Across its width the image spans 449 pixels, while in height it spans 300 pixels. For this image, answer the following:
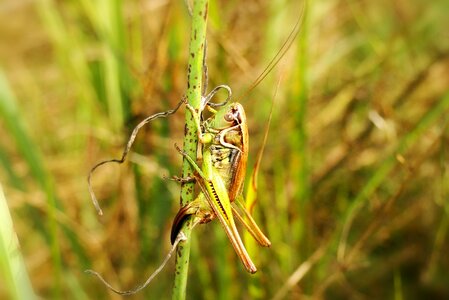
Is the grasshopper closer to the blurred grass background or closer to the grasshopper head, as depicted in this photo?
the grasshopper head

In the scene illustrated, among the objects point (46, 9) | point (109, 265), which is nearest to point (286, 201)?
point (109, 265)

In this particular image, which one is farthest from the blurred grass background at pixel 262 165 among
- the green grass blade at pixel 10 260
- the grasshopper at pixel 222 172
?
the green grass blade at pixel 10 260

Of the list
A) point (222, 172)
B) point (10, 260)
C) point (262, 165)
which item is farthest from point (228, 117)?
point (262, 165)

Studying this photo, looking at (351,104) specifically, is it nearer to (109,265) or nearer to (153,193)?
(153,193)

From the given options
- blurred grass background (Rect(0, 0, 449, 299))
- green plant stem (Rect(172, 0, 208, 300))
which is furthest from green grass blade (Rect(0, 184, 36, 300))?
blurred grass background (Rect(0, 0, 449, 299))

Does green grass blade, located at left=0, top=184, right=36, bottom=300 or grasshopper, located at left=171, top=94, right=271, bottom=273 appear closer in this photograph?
green grass blade, located at left=0, top=184, right=36, bottom=300

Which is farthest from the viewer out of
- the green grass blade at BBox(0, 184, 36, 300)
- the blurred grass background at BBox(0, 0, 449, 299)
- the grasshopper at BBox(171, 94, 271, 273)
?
the blurred grass background at BBox(0, 0, 449, 299)
